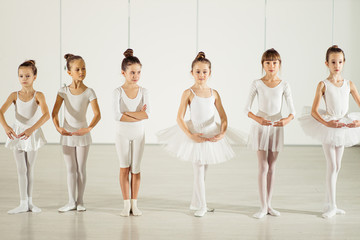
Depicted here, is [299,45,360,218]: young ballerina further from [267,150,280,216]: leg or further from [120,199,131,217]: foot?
[120,199,131,217]: foot

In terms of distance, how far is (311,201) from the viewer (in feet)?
14.1

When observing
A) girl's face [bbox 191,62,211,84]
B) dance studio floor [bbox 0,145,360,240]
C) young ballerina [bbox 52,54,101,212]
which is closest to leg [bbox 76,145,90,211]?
young ballerina [bbox 52,54,101,212]

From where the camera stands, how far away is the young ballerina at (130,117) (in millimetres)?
3744

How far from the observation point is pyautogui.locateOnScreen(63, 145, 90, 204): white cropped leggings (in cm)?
390

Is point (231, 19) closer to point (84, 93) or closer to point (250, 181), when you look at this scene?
point (250, 181)

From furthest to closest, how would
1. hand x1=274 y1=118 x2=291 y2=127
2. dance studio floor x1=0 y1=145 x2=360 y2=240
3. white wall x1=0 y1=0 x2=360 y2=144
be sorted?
white wall x1=0 y1=0 x2=360 y2=144, hand x1=274 y1=118 x2=291 y2=127, dance studio floor x1=0 y1=145 x2=360 y2=240

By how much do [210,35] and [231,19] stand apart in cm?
39

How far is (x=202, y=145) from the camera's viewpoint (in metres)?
3.79

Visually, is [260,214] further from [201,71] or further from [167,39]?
[167,39]

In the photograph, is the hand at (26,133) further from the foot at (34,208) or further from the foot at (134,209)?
the foot at (134,209)

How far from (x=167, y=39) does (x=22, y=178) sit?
13.6 feet

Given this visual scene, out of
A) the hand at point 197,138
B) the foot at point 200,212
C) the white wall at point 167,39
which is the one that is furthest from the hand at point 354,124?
the white wall at point 167,39

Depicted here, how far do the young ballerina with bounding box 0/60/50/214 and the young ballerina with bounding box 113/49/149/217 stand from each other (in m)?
0.56

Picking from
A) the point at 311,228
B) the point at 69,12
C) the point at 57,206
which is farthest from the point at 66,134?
the point at 69,12
